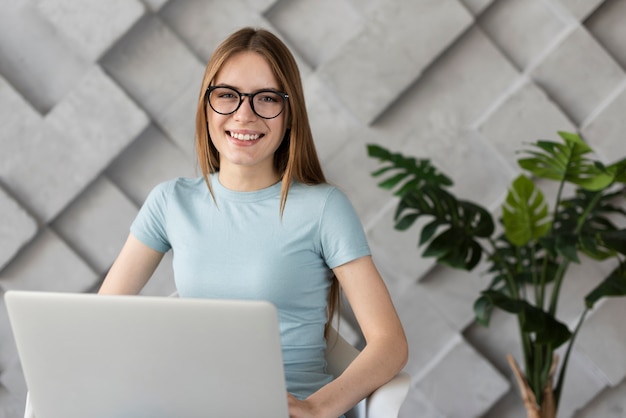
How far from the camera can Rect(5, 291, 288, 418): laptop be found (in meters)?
0.86

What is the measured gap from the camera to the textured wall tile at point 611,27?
225cm

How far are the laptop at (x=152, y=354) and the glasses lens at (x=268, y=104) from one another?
0.46m

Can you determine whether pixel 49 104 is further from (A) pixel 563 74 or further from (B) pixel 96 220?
(A) pixel 563 74

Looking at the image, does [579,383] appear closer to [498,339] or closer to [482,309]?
[498,339]

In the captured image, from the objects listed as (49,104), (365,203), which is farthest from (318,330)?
(49,104)

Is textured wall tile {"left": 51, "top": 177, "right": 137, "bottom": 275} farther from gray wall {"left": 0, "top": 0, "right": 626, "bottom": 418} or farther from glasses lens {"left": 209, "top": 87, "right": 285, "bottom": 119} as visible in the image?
glasses lens {"left": 209, "top": 87, "right": 285, "bottom": 119}

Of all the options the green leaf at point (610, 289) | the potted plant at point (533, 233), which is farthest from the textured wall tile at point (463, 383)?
the green leaf at point (610, 289)

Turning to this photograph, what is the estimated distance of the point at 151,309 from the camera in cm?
86

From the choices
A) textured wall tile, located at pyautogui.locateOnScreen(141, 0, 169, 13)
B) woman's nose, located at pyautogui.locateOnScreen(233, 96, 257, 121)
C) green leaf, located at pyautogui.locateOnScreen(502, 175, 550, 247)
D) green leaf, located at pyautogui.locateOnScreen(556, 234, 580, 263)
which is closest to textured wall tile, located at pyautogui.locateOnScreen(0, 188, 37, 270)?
textured wall tile, located at pyautogui.locateOnScreen(141, 0, 169, 13)

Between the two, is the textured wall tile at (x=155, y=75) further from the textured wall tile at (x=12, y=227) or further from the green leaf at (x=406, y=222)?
the green leaf at (x=406, y=222)

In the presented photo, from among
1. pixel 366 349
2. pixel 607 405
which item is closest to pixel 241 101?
pixel 366 349

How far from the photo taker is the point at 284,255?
4.09ft

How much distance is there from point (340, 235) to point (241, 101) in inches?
10.0

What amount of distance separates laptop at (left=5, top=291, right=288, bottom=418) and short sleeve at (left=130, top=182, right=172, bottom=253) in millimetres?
433
